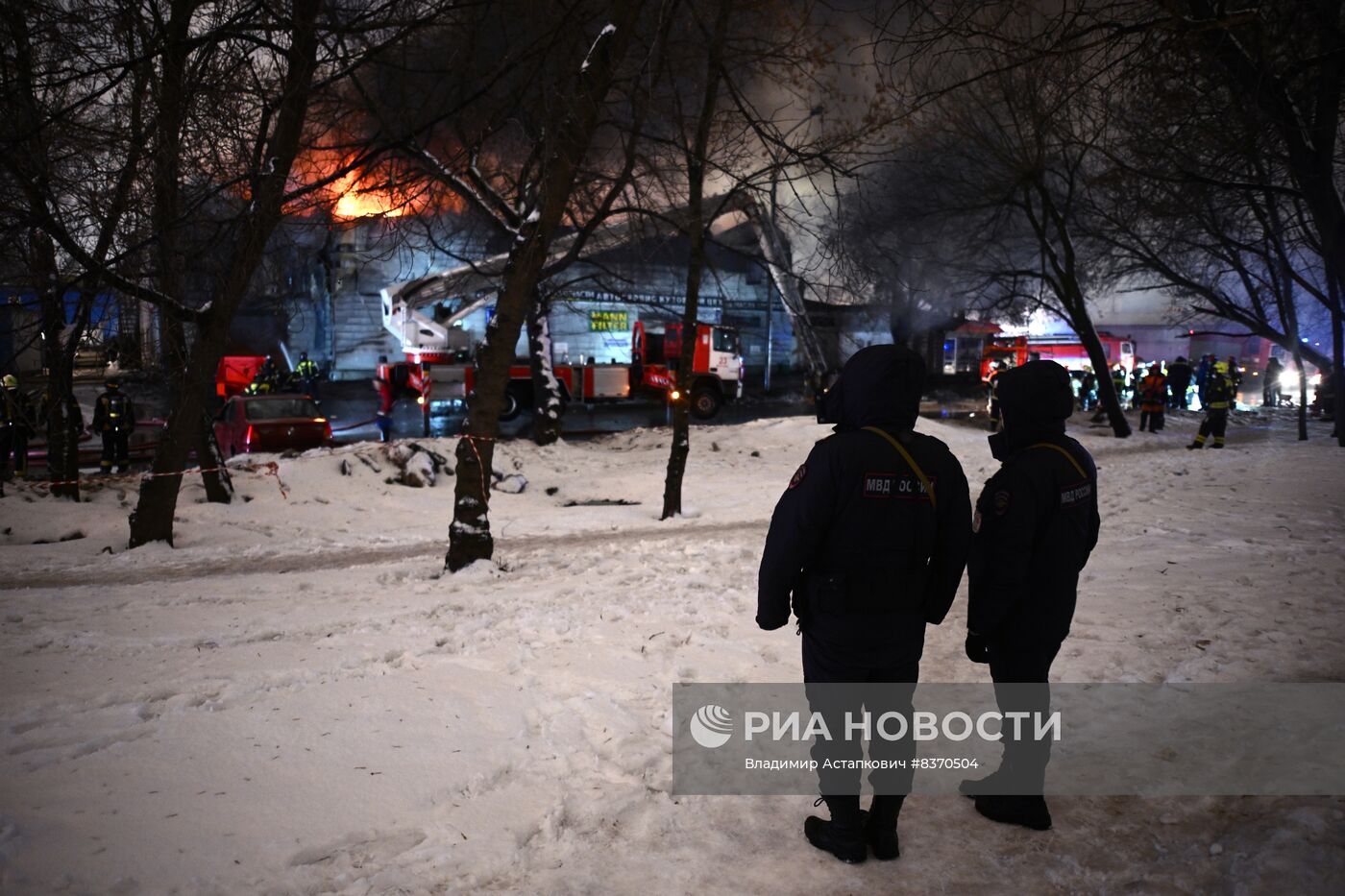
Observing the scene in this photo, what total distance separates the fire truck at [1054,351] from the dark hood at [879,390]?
3342 cm

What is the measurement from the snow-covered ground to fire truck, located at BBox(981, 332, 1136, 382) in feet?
86.8

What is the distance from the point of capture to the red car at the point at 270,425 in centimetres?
1571

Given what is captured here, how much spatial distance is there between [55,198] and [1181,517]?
471 inches

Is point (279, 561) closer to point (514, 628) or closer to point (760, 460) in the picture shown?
point (514, 628)

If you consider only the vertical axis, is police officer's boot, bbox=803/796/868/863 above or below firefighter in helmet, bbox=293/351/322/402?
below

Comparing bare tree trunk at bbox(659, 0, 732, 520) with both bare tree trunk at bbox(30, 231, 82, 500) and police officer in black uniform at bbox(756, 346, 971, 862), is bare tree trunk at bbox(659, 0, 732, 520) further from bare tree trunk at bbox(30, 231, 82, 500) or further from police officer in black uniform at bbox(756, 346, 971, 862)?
police officer in black uniform at bbox(756, 346, 971, 862)

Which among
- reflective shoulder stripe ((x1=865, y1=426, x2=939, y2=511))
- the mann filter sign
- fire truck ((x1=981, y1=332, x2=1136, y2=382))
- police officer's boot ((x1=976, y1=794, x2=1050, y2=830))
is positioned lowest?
police officer's boot ((x1=976, y1=794, x2=1050, y2=830))

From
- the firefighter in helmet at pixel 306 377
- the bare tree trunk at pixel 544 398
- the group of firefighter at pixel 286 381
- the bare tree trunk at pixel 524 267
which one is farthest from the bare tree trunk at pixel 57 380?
the firefighter in helmet at pixel 306 377

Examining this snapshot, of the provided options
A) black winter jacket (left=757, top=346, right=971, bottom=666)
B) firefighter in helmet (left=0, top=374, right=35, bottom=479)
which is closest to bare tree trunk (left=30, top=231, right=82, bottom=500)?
firefighter in helmet (left=0, top=374, right=35, bottom=479)

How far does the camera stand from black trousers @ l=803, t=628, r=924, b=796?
9.82ft

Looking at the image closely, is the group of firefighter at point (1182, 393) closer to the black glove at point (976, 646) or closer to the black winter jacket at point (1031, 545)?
the black winter jacket at point (1031, 545)

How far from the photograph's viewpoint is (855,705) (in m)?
3.04

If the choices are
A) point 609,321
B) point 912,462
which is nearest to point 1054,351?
point 609,321

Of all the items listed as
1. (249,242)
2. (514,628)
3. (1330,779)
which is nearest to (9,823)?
(514,628)
